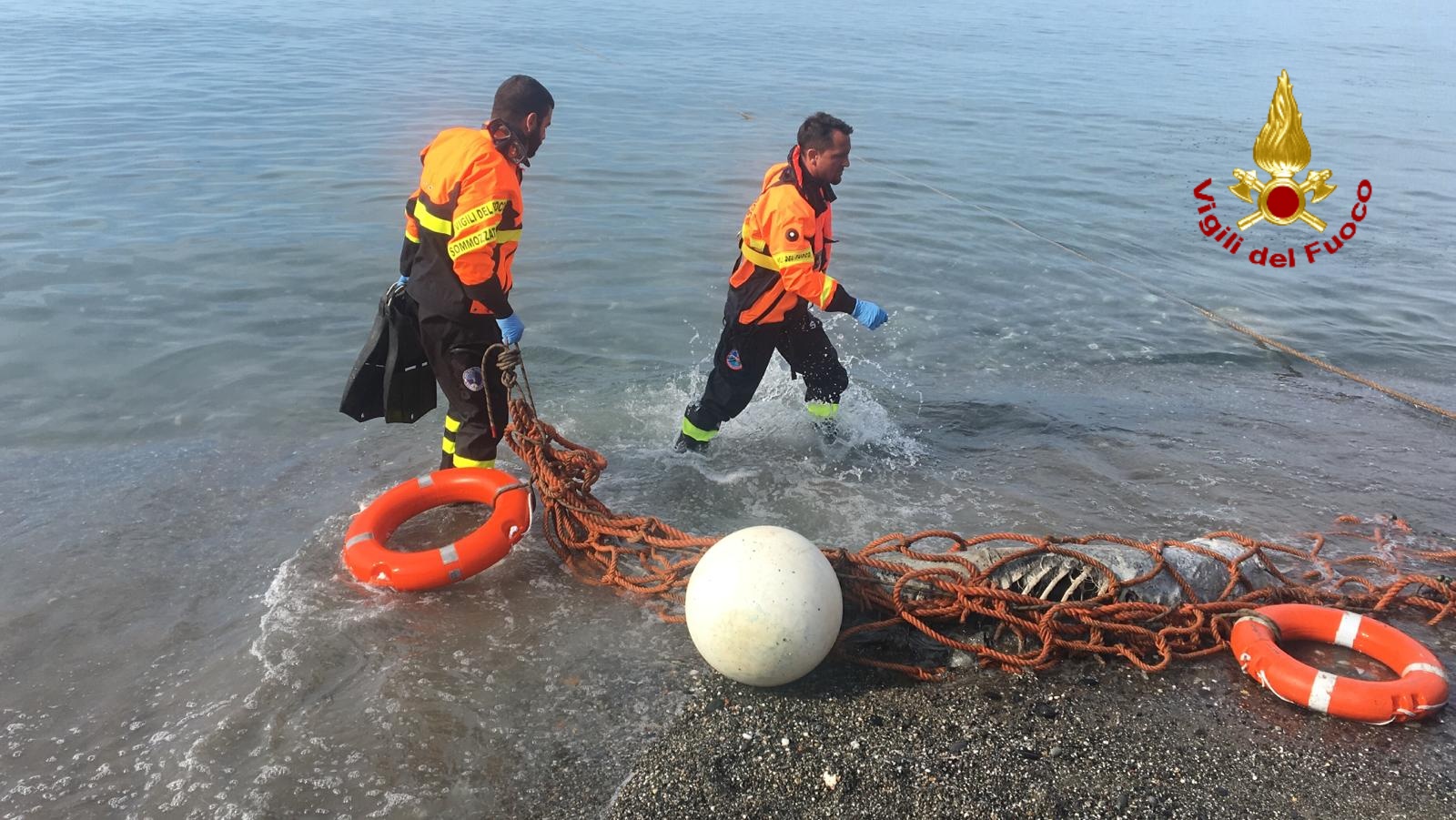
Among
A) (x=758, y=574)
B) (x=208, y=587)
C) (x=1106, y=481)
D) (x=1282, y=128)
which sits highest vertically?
(x=1282, y=128)

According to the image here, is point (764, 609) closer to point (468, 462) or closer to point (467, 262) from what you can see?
point (467, 262)

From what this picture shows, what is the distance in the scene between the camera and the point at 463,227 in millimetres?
4371

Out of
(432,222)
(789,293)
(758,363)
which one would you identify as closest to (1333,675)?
(789,293)

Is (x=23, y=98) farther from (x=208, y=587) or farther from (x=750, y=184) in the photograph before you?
(x=208, y=587)

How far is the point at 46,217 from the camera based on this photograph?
10445mm

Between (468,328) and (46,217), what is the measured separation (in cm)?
850

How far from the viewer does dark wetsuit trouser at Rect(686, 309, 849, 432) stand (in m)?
5.59

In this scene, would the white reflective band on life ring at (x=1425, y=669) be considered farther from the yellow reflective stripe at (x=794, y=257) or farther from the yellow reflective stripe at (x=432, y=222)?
the yellow reflective stripe at (x=432, y=222)

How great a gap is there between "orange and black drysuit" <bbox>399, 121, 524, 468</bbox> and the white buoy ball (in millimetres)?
1841

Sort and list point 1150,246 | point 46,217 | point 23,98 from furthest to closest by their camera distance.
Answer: point 23,98, point 1150,246, point 46,217

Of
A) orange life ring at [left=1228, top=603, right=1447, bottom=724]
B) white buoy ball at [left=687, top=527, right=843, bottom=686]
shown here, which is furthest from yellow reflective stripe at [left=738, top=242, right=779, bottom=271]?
orange life ring at [left=1228, top=603, right=1447, bottom=724]

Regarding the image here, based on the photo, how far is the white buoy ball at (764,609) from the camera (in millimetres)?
3451

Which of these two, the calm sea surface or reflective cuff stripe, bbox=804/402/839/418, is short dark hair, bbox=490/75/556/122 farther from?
reflective cuff stripe, bbox=804/402/839/418

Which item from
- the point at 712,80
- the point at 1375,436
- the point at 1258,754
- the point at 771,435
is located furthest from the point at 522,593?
the point at 712,80
